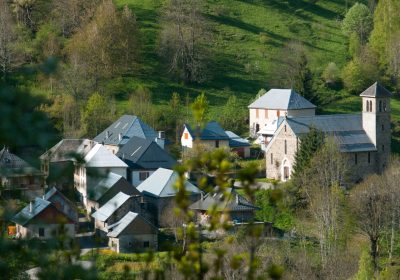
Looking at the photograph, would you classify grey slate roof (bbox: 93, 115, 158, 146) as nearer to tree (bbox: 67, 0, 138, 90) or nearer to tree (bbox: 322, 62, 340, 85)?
→ tree (bbox: 67, 0, 138, 90)

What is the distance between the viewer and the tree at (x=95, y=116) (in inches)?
1750

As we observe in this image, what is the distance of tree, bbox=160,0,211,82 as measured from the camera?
51750 mm

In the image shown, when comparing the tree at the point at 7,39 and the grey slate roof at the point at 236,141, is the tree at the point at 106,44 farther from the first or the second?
the grey slate roof at the point at 236,141

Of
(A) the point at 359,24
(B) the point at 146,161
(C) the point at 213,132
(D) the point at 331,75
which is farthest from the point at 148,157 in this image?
(A) the point at 359,24

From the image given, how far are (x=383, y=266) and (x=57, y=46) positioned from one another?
27029mm

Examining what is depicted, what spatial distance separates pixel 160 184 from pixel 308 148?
5.62 meters

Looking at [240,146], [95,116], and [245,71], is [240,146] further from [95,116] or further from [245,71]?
[245,71]

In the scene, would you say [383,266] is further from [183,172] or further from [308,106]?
[183,172]

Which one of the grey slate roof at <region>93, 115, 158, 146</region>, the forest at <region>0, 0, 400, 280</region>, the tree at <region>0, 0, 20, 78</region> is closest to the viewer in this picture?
the forest at <region>0, 0, 400, 280</region>

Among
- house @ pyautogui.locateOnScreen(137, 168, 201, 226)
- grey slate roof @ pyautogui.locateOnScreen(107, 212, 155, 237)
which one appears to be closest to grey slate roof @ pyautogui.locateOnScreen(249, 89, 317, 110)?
Result: house @ pyautogui.locateOnScreen(137, 168, 201, 226)

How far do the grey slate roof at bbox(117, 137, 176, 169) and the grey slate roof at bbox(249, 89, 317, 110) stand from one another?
878cm

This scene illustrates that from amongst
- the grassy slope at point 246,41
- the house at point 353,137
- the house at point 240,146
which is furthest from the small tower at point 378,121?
the grassy slope at point 246,41

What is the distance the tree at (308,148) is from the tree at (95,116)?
36.5 feet

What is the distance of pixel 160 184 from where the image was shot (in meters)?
34.9
